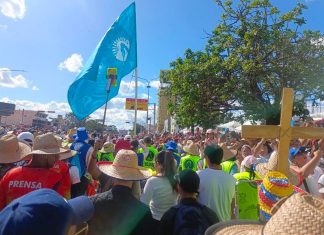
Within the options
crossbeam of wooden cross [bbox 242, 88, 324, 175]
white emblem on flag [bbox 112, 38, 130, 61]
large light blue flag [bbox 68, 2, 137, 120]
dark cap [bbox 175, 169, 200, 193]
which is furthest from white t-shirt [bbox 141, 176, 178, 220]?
white emblem on flag [bbox 112, 38, 130, 61]

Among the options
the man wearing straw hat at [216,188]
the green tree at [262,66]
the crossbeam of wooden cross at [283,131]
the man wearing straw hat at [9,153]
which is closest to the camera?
the crossbeam of wooden cross at [283,131]

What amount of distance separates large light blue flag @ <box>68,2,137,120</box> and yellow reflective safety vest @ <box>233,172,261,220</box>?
192 inches

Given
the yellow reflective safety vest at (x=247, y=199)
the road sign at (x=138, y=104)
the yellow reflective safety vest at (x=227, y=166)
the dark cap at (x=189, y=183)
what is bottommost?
the yellow reflective safety vest at (x=247, y=199)

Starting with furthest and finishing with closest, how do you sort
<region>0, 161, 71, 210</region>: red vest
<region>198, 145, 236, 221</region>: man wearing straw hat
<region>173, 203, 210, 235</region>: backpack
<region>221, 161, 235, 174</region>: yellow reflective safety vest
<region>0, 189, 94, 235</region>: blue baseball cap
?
<region>221, 161, 235, 174</region>: yellow reflective safety vest
<region>198, 145, 236, 221</region>: man wearing straw hat
<region>0, 161, 71, 210</region>: red vest
<region>173, 203, 210, 235</region>: backpack
<region>0, 189, 94, 235</region>: blue baseball cap

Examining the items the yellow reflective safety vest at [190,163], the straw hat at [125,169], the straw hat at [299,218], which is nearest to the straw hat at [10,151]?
the straw hat at [125,169]

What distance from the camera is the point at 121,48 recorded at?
1016 centimetres

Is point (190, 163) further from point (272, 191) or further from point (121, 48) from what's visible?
point (121, 48)

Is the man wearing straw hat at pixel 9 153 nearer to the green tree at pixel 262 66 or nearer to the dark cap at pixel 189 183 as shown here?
the dark cap at pixel 189 183

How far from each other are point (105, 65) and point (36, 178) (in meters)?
6.49

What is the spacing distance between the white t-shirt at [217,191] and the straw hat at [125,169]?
2.42ft

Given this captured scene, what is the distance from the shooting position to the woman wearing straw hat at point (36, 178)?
3.22 meters

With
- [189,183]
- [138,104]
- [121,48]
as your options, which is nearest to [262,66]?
[121,48]

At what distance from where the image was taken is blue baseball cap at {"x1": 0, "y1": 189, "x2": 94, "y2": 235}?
1.35m

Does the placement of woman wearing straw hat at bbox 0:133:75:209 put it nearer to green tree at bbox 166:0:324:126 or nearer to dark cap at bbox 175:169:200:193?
dark cap at bbox 175:169:200:193
